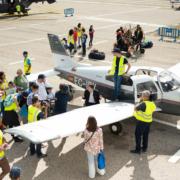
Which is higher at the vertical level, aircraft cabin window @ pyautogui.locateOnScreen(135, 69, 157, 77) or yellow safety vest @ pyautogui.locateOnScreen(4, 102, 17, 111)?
aircraft cabin window @ pyautogui.locateOnScreen(135, 69, 157, 77)

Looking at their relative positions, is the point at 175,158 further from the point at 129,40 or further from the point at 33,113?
the point at 129,40

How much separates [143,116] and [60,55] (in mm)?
5950

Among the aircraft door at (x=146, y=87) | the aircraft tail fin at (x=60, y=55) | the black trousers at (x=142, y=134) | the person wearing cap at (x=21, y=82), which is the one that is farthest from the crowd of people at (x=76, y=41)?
the black trousers at (x=142, y=134)

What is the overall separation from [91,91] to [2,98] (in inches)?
115

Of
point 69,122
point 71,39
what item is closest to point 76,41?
point 71,39

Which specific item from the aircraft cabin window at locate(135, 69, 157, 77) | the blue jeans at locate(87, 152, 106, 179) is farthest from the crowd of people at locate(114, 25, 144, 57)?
the blue jeans at locate(87, 152, 106, 179)

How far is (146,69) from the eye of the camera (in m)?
12.2

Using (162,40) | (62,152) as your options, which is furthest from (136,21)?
(62,152)

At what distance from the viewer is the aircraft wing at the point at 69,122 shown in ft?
27.9

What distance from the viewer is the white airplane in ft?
29.3

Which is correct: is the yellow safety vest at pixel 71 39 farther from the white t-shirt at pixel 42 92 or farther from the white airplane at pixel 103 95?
the white t-shirt at pixel 42 92

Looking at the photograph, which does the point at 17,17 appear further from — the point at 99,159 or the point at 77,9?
the point at 99,159

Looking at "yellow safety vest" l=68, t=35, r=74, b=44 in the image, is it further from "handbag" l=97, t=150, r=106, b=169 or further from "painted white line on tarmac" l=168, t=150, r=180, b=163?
"handbag" l=97, t=150, r=106, b=169

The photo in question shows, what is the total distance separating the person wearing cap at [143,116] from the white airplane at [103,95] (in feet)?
2.73
